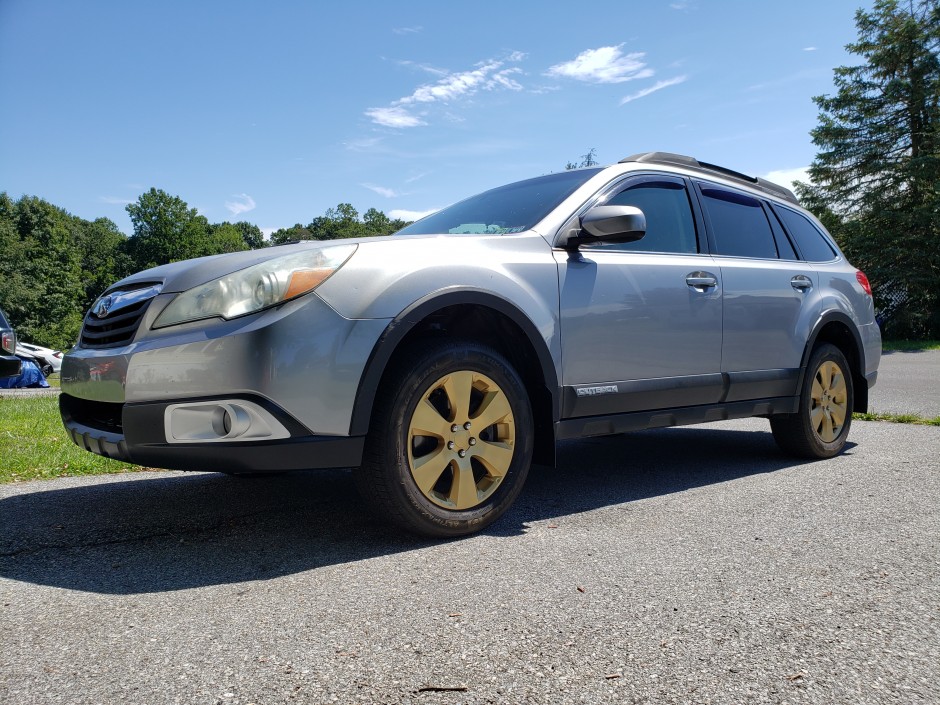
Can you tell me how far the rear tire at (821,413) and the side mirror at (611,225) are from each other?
2.15 meters

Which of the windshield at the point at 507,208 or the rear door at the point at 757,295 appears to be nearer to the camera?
the windshield at the point at 507,208

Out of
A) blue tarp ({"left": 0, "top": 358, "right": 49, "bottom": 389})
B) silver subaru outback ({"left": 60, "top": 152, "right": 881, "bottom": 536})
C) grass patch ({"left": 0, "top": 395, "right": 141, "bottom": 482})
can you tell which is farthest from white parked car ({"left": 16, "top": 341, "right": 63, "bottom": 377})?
silver subaru outback ({"left": 60, "top": 152, "right": 881, "bottom": 536})

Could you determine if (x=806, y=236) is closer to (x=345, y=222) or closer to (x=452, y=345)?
(x=452, y=345)

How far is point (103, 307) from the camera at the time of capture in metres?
3.12

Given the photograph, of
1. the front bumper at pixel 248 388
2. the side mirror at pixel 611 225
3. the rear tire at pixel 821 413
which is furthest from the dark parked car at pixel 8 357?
the rear tire at pixel 821 413

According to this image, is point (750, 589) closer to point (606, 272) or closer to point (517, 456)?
point (517, 456)

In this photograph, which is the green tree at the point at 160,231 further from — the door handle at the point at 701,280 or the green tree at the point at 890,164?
the door handle at the point at 701,280

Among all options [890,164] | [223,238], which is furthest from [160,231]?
[890,164]

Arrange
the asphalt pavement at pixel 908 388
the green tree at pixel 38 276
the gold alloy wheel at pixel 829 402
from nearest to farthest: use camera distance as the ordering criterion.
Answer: the gold alloy wheel at pixel 829 402, the asphalt pavement at pixel 908 388, the green tree at pixel 38 276

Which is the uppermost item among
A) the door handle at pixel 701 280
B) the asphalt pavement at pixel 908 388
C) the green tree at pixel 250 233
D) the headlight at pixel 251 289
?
the green tree at pixel 250 233

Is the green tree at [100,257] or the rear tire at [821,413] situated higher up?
the green tree at [100,257]

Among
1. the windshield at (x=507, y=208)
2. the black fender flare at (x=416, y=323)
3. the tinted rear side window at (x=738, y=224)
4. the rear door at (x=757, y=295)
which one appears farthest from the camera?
Result: the tinted rear side window at (x=738, y=224)

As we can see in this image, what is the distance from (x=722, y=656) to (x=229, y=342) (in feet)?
6.27

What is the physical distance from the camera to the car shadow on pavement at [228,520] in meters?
2.72
